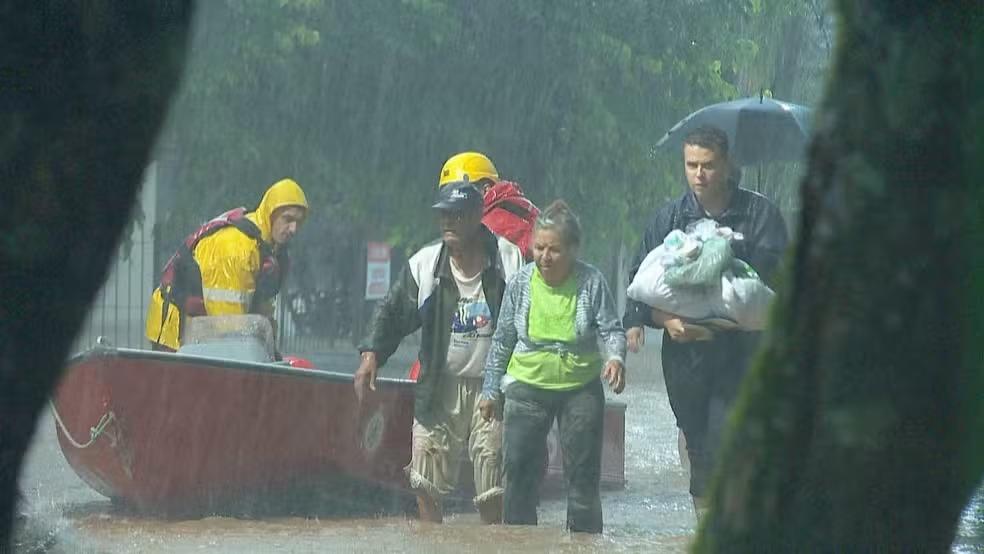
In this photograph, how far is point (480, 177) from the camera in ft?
27.1

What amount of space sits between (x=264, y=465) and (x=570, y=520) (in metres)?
1.78

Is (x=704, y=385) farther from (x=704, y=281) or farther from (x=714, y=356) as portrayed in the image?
(x=704, y=281)

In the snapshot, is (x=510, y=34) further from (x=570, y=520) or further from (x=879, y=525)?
(x=879, y=525)

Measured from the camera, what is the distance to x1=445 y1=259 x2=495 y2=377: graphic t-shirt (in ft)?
24.0

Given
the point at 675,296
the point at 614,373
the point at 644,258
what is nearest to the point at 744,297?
the point at 675,296

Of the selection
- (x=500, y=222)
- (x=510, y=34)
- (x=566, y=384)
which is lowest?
(x=566, y=384)

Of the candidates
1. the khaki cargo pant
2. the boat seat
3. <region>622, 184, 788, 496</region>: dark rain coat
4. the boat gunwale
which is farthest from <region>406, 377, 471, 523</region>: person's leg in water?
the boat seat

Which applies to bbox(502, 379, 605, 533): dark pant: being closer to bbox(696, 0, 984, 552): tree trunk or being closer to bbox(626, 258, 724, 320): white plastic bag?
bbox(626, 258, 724, 320): white plastic bag

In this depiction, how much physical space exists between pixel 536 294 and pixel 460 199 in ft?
1.92

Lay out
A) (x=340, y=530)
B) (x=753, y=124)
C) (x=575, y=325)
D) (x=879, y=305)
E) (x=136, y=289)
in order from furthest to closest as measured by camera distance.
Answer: (x=136, y=289) < (x=753, y=124) < (x=340, y=530) < (x=575, y=325) < (x=879, y=305)

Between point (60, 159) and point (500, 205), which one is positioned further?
point (500, 205)

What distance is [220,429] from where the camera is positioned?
8.00m

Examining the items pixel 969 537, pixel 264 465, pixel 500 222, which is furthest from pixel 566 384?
pixel 969 537

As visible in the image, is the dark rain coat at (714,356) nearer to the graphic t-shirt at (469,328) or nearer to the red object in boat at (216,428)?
the graphic t-shirt at (469,328)
